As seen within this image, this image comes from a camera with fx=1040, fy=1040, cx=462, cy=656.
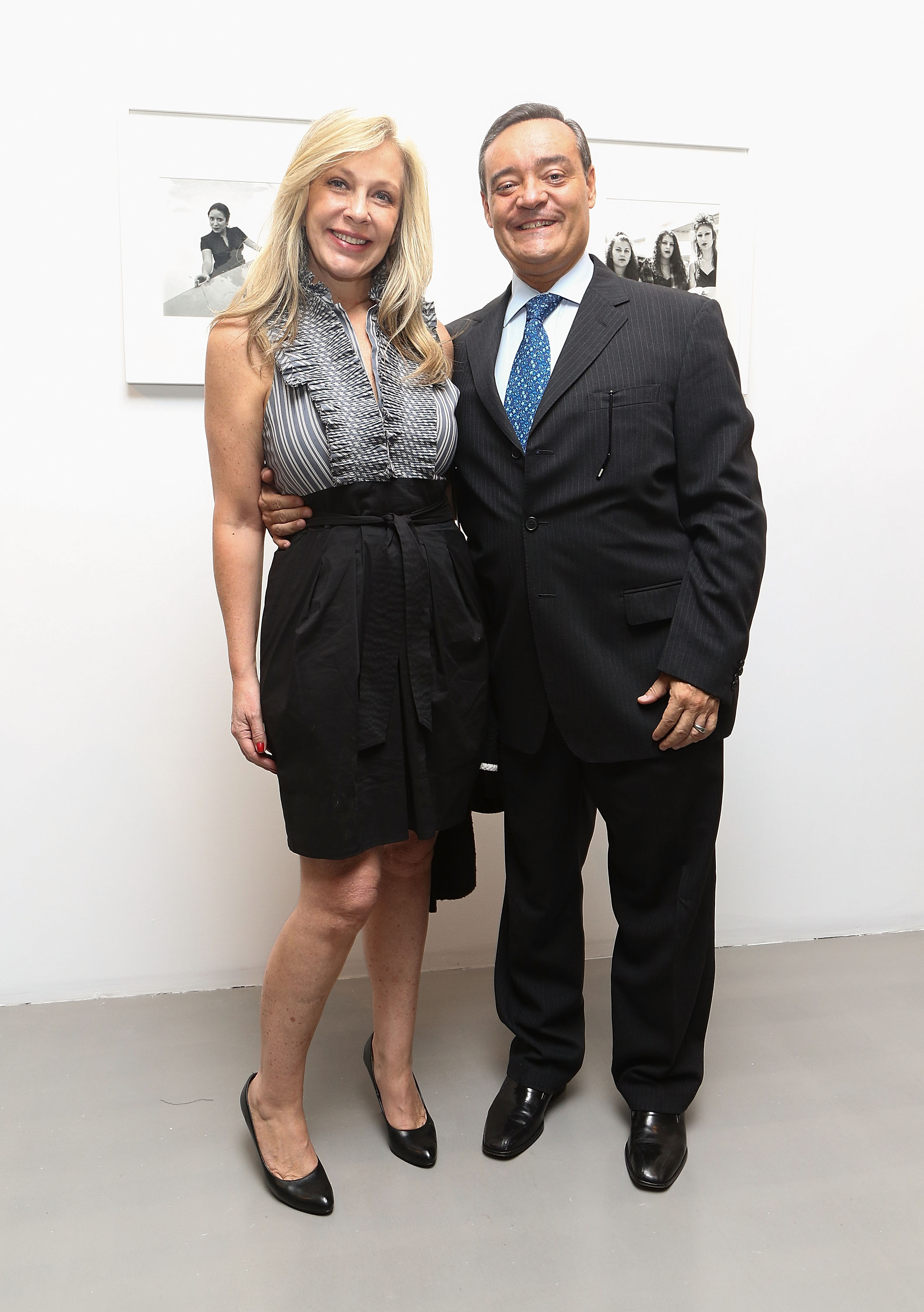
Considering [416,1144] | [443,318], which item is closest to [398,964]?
[416,1144]

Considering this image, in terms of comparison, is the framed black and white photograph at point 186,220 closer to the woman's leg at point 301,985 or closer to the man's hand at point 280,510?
the man's hand at point 280,510

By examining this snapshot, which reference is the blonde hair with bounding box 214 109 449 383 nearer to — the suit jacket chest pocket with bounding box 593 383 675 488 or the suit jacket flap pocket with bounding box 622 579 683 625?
the suit jacket chest pocket with bounding box 593 383 675 488

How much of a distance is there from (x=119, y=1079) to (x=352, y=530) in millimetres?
1458

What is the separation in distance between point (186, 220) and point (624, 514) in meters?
1.41

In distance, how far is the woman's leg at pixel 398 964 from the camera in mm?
2072

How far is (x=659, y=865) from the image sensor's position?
6.74 feet

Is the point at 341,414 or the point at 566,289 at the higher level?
the point at 566,289

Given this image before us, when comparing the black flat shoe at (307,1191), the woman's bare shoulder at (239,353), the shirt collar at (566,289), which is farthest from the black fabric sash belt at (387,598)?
the black flat shoe at (307,1191)

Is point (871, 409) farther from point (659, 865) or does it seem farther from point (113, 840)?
point (113, 840)

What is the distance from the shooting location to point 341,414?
5.91 ft

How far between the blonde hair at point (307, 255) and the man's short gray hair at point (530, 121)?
171 mm

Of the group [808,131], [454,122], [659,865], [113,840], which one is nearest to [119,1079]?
[113,840]

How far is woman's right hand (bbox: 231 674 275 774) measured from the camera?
1920 millimetres

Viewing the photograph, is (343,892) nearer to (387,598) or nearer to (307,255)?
(387,598)
